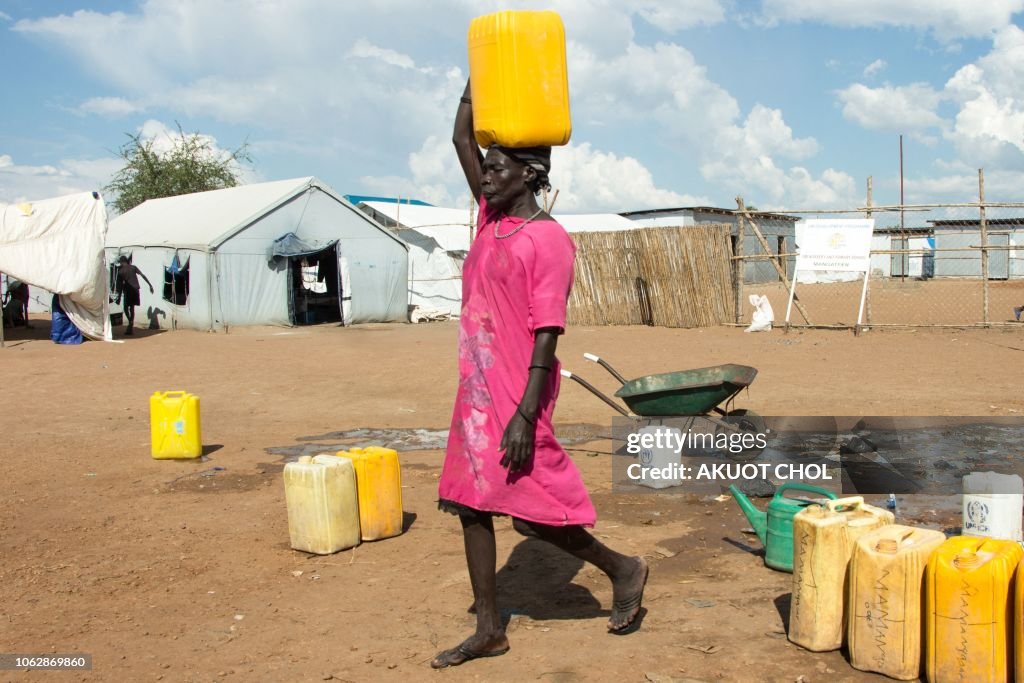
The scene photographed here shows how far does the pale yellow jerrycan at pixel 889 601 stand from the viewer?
294 centimetres

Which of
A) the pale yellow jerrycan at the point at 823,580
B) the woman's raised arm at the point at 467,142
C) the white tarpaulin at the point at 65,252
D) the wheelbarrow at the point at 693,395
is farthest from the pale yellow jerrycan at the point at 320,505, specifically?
the white tarpaulin at the point at 65,252

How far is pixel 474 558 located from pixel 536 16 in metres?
1.92

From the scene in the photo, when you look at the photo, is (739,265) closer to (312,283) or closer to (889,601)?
(312,283)

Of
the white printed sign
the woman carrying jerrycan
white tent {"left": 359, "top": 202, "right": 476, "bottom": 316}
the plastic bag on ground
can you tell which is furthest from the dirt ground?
white tent {"left": 359, "top": 202, "right": 476, "bottom": 316}

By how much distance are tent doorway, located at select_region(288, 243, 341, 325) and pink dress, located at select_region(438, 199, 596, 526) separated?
1779 cm

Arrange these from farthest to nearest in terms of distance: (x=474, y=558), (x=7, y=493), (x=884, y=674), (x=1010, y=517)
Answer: (x=7, y=493) → (x=1010, y=517) → (x=474, y=558) → (x=884, y=674)

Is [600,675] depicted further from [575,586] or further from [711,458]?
[711,458]

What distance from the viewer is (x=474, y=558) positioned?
326 centimetres

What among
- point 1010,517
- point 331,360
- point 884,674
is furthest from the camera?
point 331,360

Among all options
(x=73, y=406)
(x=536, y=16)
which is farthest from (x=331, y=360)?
(x=536, y=16)

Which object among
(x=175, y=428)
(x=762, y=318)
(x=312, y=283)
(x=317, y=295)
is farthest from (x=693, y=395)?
(x=312, y=283)

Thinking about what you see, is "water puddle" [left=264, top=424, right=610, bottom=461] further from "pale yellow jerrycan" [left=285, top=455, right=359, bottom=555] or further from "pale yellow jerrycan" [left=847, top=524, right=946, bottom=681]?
"pale yellow jerrycan" [left=847, top=524, right=946, bottom=681]

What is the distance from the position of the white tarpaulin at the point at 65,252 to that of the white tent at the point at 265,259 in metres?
2.36

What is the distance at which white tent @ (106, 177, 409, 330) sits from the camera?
19625 mm
